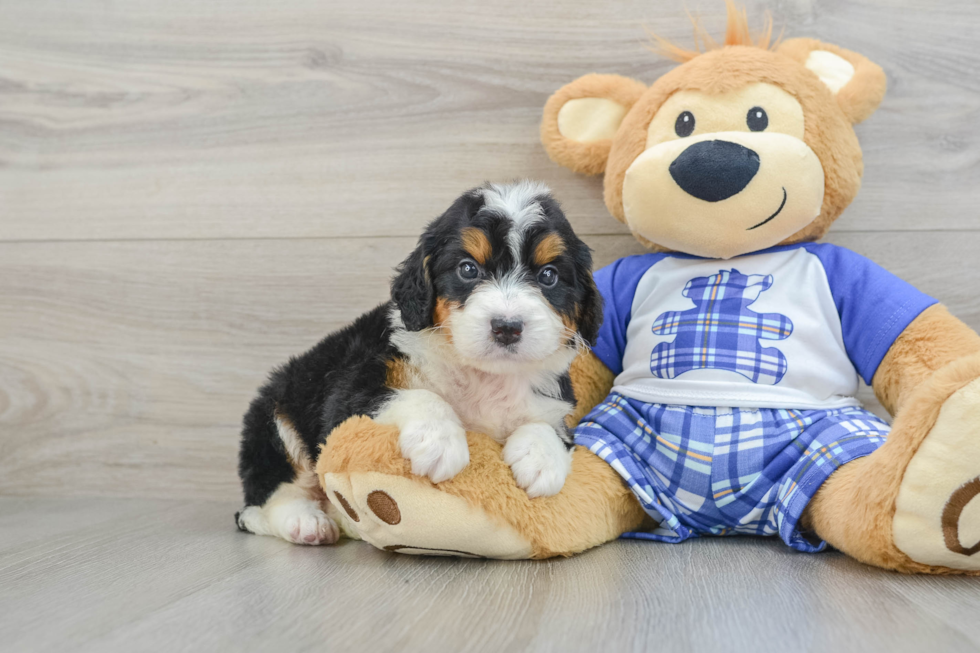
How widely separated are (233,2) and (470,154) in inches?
39.2

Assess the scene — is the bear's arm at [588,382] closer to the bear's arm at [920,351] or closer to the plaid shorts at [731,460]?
the plaid shorts at [731,460]

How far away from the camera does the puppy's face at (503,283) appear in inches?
57.0

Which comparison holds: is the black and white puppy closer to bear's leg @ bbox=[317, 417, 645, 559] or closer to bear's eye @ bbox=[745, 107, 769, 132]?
bear's leg @ bbox=[317, 417, 645, 559]

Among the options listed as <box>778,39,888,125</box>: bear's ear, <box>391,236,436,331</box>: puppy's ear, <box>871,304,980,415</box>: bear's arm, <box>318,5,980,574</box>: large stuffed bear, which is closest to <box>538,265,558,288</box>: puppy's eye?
<box>391,236,436,331</box>: puppy's ear

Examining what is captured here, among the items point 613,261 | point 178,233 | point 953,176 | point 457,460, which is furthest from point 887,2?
point 178,233

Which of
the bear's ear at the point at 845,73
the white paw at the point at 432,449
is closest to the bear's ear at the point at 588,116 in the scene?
the bear's ear at the point at 845,73

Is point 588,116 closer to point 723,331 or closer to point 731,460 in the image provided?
point 723,331

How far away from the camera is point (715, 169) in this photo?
1713 millimetres

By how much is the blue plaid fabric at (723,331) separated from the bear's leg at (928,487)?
0.38 meters

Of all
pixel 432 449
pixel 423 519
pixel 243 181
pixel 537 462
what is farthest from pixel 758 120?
pixel 243 181

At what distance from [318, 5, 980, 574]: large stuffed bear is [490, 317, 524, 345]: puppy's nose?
0.26 metres

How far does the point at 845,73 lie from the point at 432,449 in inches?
60.9

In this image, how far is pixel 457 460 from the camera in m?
1.44

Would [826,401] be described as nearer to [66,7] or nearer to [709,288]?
[709,288]
